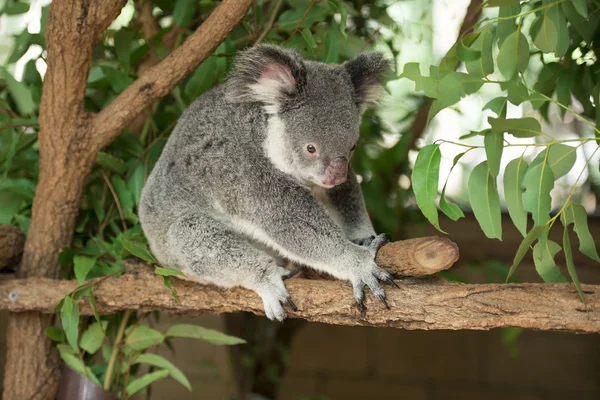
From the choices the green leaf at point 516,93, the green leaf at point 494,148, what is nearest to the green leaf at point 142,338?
the green leaf at point 494,148

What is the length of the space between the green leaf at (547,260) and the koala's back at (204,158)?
1049mm

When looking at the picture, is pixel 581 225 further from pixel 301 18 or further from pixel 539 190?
pixel 301 18

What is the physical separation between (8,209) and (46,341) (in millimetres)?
621

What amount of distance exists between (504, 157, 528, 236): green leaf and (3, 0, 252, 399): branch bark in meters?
1.14

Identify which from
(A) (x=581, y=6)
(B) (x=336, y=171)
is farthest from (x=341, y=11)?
(A) (x=581, y=6)

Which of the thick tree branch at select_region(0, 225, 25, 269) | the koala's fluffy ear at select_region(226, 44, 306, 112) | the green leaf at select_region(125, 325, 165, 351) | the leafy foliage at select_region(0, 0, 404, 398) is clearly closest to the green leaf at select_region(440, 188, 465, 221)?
the koala's fluffy ear at select_region(226, 44, 306, 112)

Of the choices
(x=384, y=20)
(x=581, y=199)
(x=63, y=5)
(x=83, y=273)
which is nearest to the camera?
(x=63, y=5)

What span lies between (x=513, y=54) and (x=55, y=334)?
2091mm

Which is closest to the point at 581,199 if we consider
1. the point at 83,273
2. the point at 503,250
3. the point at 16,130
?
the point at 503,250

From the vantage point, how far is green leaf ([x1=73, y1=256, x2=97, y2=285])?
2428 mm

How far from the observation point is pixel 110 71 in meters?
2.82

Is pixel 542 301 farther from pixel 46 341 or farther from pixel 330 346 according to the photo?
pixel 330 346

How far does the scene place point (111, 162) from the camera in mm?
2791

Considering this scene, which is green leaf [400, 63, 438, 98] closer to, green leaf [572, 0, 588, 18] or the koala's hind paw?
green leaf [572, 0, 588, 18]
